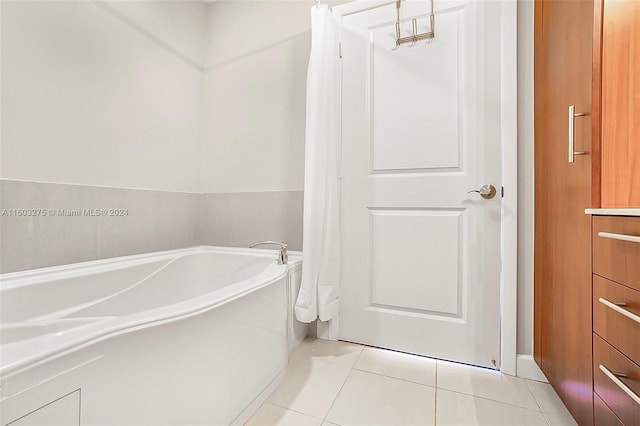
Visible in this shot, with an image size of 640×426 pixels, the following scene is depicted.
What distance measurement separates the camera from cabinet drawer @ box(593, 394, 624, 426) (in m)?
0.79

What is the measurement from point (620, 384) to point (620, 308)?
0.19 metres

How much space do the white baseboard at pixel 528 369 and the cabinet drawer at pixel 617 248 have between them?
760 millimetres

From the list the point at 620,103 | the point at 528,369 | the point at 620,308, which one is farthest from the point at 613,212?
the point at 528,369

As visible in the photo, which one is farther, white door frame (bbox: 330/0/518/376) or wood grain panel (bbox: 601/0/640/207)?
white door frame (bbox: 330/0/518/376)

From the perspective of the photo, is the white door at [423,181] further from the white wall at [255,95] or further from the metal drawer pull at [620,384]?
the metal drawer pull at [620,384]

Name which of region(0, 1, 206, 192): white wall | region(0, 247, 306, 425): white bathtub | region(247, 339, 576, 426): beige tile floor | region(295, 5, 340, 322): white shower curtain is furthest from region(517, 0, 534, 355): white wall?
region(0, 1, 206, 192): white wall

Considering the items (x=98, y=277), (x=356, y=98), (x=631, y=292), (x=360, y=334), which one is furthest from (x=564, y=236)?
(x=98, y=277)

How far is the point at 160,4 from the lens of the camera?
6.34 ft

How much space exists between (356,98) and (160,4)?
1451 mm

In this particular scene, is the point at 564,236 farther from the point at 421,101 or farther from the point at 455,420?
the point at 421,101

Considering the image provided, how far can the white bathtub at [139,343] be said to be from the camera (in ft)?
1.91

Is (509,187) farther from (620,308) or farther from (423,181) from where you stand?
(620,308)

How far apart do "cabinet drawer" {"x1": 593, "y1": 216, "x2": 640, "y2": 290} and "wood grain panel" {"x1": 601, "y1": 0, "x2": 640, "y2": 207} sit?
0.10m

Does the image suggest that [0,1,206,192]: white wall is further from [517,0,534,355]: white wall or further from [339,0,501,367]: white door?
[517,0,534,355]: white wall
